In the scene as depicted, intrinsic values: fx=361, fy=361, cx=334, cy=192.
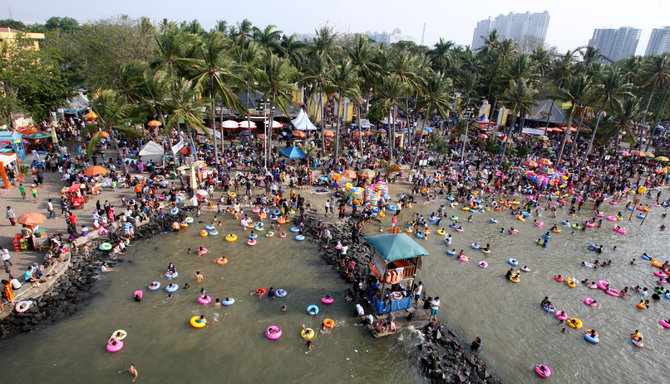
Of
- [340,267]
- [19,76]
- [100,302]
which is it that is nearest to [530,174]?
[340,267]

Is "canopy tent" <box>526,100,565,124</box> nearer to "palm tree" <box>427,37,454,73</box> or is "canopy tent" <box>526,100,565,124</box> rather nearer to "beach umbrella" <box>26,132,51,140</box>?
"palm tree" <box>427,37,454,73</box>

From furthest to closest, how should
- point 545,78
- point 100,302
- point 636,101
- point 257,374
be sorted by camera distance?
point 545,78
point 636,101
point 100,302
point 257,374

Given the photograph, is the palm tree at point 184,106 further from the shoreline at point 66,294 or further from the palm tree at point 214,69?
the shoreline at point 66,294

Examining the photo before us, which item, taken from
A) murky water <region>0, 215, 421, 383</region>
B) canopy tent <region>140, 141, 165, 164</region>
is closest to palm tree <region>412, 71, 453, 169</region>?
murky water <region>0, 215, 421, 383</region>

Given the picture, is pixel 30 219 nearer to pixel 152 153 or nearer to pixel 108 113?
pixel 108 113

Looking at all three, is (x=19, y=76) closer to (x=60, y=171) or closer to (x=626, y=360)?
(x=60, y=171)

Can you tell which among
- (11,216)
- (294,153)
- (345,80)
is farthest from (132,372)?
(345,80)
